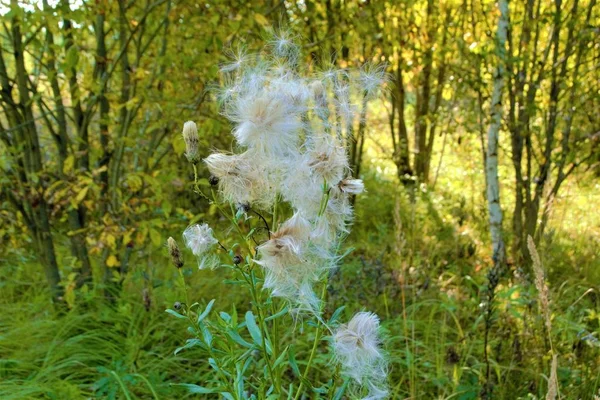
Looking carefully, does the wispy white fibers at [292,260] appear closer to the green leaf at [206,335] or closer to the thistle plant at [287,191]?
the thistle plant at [287,191]

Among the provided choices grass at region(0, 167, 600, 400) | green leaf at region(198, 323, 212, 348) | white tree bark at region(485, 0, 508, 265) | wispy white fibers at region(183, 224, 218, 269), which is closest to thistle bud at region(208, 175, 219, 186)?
wispy white fibers at region(183, 224, 218, 269)

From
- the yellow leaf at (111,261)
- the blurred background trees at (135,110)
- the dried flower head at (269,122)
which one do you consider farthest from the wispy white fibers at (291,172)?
the yellow leaf at (111,261)

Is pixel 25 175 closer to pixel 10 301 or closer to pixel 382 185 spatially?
pixel 10 301

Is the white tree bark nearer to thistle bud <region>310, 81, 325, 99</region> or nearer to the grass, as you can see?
the grass

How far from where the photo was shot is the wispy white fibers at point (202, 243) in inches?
52.2

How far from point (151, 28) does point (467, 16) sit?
2953mm

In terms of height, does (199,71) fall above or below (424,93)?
above

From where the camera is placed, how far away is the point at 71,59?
8.26 feet

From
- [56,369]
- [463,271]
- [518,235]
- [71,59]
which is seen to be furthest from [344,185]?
[518,235]

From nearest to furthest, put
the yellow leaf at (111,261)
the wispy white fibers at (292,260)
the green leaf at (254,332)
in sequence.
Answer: the wispy white fibers at (292,260)
the green leaf at (254,332)
the yellow leaf at (111,261)

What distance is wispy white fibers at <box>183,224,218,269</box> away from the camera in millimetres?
1325

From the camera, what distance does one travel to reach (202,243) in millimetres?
1325

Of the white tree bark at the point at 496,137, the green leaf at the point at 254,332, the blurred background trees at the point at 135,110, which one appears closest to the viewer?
the green leaf at the point at 254,332

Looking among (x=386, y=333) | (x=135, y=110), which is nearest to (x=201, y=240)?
(x=386, y=333)
